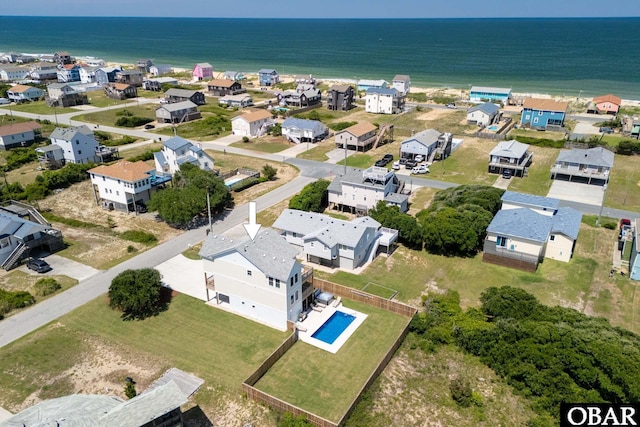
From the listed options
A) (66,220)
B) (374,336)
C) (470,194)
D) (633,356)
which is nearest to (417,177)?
(470,194)

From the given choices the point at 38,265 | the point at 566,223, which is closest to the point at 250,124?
the point at 38,265

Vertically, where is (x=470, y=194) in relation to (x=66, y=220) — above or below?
above

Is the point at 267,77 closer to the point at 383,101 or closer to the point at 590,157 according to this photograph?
the point at 383,101

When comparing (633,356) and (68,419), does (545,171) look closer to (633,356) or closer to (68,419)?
(633,356)

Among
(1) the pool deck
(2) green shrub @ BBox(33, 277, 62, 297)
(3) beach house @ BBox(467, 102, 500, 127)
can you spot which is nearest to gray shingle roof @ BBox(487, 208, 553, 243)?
(1) the pool deck

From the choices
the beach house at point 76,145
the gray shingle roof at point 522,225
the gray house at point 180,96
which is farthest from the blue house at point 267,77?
the gray shingle roof at point 522,225

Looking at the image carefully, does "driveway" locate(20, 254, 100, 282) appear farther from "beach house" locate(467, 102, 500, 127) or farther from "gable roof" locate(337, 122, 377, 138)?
"beach house" locate(467, 102, 500, 127)
